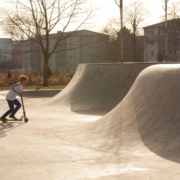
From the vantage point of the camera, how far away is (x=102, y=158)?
474 centimetres

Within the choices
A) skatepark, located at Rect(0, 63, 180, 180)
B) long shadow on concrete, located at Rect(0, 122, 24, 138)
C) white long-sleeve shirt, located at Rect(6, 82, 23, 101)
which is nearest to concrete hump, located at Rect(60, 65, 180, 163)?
skatepark, located at Rect(0, 63, 180, 180)

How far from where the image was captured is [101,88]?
11516 mm

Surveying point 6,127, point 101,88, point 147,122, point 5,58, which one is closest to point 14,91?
point 6,127

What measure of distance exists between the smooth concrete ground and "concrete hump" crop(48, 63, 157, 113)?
437 cm

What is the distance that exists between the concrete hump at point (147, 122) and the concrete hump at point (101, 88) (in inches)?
164

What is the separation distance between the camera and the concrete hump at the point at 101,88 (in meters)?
10.9

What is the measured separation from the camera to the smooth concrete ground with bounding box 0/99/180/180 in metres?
3.88

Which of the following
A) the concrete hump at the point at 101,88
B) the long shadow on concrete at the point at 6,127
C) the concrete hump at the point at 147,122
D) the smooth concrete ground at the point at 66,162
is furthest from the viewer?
the concrete hump at the point at 101,88

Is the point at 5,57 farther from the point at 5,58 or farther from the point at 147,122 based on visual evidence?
the point at 147,122

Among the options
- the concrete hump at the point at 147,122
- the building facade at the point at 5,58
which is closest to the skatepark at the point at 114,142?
the concrete hump at the point at 147,122

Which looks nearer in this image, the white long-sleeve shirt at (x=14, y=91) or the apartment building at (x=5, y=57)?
the white long-sleeve shirt at (x=14, y=91)

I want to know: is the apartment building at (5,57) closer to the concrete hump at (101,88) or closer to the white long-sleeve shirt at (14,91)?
the concrete hump at (101,88)

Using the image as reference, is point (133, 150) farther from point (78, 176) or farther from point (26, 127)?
point (26, 127)

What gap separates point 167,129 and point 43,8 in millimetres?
19192
